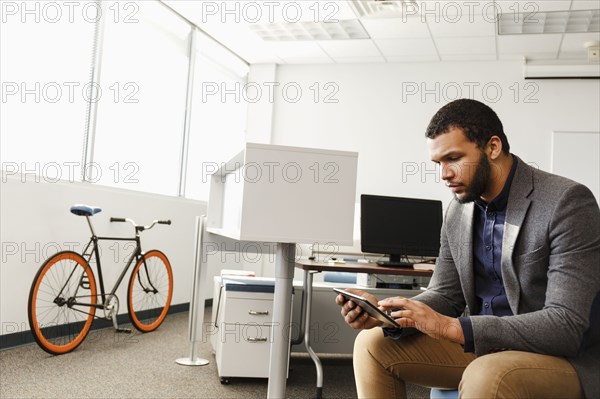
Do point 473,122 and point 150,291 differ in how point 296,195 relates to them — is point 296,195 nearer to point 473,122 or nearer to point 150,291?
point 473,122

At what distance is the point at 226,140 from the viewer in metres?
6.49

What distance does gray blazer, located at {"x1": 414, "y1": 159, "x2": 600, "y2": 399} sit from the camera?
4.13 ft

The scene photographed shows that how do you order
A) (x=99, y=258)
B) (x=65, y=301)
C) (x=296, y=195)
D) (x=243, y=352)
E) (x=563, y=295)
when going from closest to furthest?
(x=563, y=295) → (x=296, y=195) → (x=243, y=352) → (x=65, y=301) → (x=99, y=258)

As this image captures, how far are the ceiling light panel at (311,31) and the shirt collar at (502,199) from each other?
4115 millimetres

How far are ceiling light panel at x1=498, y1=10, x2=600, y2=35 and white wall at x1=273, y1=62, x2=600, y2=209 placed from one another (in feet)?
2.63

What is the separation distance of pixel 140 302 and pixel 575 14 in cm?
402

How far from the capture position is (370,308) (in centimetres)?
140

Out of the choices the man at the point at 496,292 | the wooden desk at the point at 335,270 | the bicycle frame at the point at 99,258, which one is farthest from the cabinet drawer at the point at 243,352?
the man at the point at 496,292

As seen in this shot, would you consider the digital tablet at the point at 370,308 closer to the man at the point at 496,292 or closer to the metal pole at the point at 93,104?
the man at the point at 496,292

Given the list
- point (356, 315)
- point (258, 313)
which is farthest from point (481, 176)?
point (258, 313)

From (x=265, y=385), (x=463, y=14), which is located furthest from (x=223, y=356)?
(x=463, y=14)

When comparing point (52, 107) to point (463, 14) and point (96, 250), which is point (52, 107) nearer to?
point (96, 250)

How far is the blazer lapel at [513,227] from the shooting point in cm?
139

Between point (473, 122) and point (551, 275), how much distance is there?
39 cm
